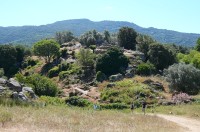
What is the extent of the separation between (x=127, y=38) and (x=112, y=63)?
25.2 m

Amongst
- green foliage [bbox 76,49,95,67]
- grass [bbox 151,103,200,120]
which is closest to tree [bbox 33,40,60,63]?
green foliage [bbox 76,49,95,67]

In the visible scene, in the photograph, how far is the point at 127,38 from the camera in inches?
3853

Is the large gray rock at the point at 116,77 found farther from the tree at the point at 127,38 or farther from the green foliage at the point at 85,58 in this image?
the tree at the point at 127,38

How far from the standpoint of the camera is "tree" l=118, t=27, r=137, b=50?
9604 centimetres

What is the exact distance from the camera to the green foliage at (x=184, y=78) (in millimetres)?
57347

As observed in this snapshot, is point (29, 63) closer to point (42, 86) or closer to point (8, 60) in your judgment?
point (8, 60)

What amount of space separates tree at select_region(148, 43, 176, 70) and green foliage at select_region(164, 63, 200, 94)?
59.9 feet

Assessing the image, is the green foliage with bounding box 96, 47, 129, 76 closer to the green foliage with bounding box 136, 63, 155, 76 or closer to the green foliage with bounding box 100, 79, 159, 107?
the green foliage with bounding box 136, 63, 155, 76

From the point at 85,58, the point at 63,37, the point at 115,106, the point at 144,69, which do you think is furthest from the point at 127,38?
the point at 115,106

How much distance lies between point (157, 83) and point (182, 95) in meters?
11.9

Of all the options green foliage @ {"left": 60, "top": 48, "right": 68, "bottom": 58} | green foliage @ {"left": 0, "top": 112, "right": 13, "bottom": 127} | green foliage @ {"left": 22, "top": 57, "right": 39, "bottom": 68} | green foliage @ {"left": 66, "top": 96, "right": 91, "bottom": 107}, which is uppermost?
green foliage @ {"left": 0, "top": 112, "right": 13, "bottom": 127}

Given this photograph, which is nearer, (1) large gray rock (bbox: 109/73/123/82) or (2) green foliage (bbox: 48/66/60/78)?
(1) large gray rock (bbox: 109/73/123/82)

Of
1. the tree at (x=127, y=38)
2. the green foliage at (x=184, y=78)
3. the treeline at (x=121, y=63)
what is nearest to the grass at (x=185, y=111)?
the green foliage at (x=184, y=78)

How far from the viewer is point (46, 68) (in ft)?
298
